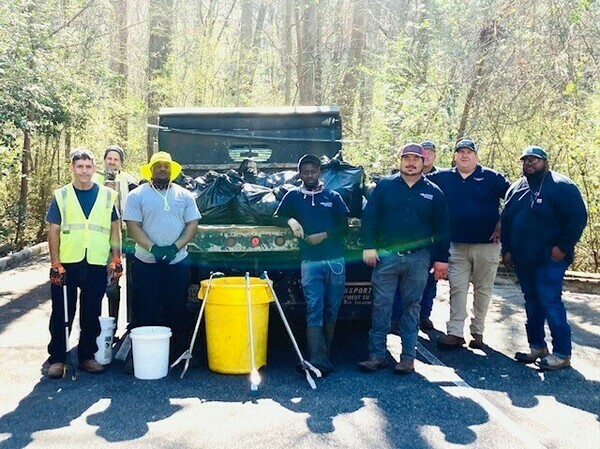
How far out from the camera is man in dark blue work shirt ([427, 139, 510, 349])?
6.80m

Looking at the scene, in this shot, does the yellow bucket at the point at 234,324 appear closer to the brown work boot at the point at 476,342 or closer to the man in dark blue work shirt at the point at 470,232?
the man in dark blue work shirt at the point at 470,232

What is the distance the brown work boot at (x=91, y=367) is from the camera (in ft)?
19.4

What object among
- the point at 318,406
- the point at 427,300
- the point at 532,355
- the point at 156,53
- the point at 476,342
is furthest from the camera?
the point at 156,53

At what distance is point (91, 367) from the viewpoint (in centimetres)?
593

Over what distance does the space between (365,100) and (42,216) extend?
16648 mm

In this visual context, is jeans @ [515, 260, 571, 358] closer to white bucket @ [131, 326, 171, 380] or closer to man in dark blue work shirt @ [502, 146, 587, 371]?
man in dark blue work shirt @ [502, 146, 587, 371]

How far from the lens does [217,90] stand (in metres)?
28.7

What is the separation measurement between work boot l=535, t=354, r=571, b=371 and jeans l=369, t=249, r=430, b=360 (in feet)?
3.68

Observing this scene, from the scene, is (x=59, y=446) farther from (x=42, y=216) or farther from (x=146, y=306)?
(x=42, y=216)

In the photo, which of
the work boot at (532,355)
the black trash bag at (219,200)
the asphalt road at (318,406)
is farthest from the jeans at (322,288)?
the work boot at (532,355)

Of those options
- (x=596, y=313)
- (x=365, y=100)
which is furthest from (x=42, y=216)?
(x=365, y=100)

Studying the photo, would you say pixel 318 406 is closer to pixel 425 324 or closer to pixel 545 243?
pixel 545 243

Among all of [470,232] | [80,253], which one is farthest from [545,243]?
[80,253]

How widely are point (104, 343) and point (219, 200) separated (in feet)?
5.21
